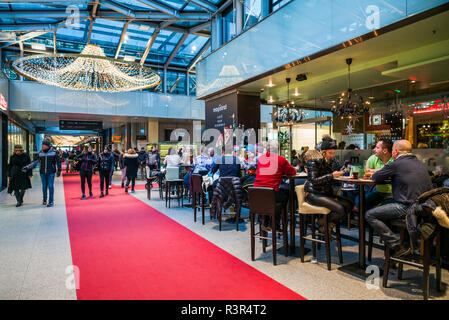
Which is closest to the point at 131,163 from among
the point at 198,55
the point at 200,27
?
the point at 200,27

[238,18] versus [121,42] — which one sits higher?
[121,42]

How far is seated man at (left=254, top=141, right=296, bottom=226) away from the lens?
3791mm

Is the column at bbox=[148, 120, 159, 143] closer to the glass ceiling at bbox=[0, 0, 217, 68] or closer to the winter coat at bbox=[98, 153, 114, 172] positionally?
the glass ceiling at bbox=[0, 0, 217, 68]

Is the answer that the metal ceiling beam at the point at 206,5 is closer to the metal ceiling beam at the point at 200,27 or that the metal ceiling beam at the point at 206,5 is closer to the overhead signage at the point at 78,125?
the metal ceiling beam at the point at 200,27

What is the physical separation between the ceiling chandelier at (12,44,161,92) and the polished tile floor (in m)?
3.98

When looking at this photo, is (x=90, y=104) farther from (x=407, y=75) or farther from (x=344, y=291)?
(x=344, y=291)

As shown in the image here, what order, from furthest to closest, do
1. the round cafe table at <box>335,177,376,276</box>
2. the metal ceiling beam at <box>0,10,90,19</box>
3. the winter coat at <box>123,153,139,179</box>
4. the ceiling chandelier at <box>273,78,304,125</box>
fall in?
the metal ceiling beam at <box>0,10,90,19</box>
the winter coat at <box>123,153,139,179</box>
the ceiling chandelier at <box>273,78,304,125</box>
the round cafe table at <box>335,177,376,276</box>

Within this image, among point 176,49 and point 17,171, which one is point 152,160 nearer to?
point 17,171

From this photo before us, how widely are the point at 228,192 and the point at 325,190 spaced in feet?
6.47

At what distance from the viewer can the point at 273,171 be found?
3840 millimetres

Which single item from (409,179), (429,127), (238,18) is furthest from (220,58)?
(409,179)

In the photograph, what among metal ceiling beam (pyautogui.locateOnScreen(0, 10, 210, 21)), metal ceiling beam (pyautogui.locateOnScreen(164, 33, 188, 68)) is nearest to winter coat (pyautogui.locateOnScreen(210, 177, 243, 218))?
metal ceiling beam (pyautogui.locateOnScreen(0, 10, 210, 21))
